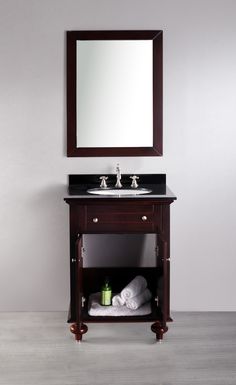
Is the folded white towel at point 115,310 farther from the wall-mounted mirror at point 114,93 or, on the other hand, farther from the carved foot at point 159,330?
the wall-mounted mirror at point 114,93

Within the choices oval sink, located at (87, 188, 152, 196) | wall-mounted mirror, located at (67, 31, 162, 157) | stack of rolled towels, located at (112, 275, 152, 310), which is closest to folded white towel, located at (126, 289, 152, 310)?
stack of rolled towels, located at (112, 275, 152, 310)

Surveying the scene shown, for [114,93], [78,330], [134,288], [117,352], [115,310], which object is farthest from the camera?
[114,93]

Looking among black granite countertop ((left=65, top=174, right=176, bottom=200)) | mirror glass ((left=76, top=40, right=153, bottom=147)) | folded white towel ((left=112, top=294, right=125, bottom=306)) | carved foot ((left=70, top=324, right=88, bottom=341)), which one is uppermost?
mirror glass ((left=76, top=40, right=153, bottom=147))

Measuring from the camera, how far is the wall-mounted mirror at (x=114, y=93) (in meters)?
3.90

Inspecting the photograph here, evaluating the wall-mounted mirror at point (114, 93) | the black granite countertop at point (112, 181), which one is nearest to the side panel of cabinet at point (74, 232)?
the black granite countertop at point (112, 181)

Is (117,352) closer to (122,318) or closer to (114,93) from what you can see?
(122,318)

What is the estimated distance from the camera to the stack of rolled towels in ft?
12.1

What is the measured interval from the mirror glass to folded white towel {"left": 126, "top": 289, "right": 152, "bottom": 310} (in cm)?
91

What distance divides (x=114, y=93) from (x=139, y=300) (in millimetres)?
1258

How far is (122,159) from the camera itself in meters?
4.00

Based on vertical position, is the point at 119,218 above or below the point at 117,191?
below

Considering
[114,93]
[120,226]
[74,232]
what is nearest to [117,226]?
[120,226]

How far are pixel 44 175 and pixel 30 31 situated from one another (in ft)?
2.88

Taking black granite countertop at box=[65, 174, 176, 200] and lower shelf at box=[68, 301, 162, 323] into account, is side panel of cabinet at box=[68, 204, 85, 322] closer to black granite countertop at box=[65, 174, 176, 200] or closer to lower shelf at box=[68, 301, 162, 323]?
lower shelf at box=[68, 301, 162, 323]
